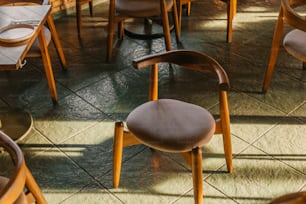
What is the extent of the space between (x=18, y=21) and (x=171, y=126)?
3.89 feet

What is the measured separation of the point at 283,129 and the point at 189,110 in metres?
0.78

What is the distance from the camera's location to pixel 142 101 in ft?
9.93

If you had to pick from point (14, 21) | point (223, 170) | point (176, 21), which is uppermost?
point (14, 21)

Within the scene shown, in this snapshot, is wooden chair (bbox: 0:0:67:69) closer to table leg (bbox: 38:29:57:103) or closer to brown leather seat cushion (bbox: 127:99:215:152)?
table leg (bbox: 38:29:57:103)

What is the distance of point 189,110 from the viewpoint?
223 centimetres

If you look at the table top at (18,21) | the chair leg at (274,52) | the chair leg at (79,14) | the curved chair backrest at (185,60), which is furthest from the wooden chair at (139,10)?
the curved chair backrest at (185,60)

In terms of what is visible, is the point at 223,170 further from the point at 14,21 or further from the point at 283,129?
the point at 14,21

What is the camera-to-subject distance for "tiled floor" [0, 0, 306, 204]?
235 cm

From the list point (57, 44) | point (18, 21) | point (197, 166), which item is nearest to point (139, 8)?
point (57, 44)

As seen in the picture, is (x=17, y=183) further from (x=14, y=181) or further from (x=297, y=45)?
(x=297, y=45)

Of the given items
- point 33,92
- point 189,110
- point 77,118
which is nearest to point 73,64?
point 33,92

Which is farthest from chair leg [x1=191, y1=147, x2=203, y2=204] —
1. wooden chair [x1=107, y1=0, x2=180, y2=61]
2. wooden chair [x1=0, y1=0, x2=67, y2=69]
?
wooden chair [x1=107, y1=0, x2=180, y2=61]

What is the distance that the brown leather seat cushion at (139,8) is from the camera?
10.7 ft

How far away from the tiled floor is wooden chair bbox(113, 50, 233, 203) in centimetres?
17
